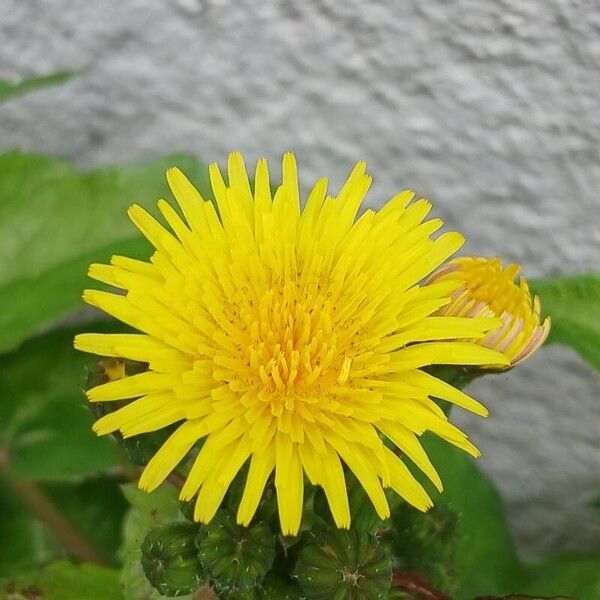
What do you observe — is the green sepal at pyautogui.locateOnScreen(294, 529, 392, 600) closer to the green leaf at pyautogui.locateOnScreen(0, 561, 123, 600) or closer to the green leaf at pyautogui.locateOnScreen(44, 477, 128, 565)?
the green leaf at pyautogui.locateOnScreen(0, 561, 123, 600)

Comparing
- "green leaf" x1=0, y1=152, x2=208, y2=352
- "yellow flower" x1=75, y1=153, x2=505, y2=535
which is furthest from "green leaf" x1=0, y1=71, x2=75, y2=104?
"yellow flower" x1=75, y1=153, x2=505, y2=535

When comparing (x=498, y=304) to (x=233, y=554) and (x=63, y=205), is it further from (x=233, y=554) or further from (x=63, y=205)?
(x=63, y=205)

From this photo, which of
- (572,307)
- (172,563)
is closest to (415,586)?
(172,563)

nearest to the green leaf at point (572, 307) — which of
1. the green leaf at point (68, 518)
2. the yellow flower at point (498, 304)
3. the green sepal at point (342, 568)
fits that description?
the yellow flower at point (498, 304)

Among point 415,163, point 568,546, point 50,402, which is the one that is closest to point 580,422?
point 568,546

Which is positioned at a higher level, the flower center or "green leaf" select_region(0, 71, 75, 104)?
"green leaf" select_region(0, 71, 75, 104)

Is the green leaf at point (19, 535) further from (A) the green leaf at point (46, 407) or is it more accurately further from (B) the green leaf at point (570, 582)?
A: (B) the green leaf at point (570, 582)
